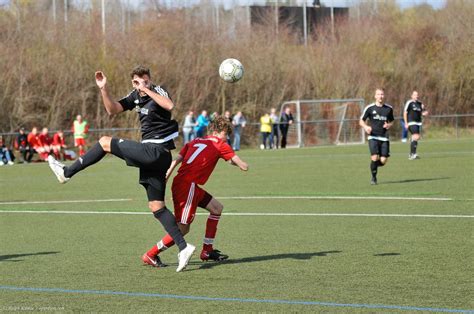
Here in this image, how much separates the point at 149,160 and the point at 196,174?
0.72 meters

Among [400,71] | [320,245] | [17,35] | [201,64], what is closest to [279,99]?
[201,64]

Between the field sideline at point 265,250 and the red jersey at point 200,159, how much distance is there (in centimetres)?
91

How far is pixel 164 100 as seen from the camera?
886 centimetres

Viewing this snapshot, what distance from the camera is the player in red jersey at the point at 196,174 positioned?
9.45m

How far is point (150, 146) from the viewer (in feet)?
29.5

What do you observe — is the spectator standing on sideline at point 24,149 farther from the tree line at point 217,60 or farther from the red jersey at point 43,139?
the tree line at point 217,60

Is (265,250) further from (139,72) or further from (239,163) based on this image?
(139,72)

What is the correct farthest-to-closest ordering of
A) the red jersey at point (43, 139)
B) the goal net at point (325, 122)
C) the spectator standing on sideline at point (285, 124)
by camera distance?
1. the goal net at point (325, 122)
2. the spectator standing on sideline at point (285, 124)
3. the red jersey at point (43, 139)

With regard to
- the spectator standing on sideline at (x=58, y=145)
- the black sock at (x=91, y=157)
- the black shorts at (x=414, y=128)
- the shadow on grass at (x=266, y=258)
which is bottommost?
the spectator standing on sideline at (x=58, y=145)

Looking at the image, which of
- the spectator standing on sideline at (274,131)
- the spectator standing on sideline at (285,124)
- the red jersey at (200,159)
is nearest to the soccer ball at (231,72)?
the red jersey at (200,159)

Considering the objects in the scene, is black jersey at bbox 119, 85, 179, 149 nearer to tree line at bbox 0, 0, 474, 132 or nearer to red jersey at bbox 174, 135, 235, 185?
red jersey at bbox 174, 135, 235, 185

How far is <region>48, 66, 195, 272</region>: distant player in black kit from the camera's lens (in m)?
8.95

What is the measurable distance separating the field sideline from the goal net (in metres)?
24.6

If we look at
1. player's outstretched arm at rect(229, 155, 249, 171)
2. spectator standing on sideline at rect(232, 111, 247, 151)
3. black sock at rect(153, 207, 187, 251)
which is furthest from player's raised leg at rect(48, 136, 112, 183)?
spectator standing on sideline at rect(232, 111, 247, 151)
